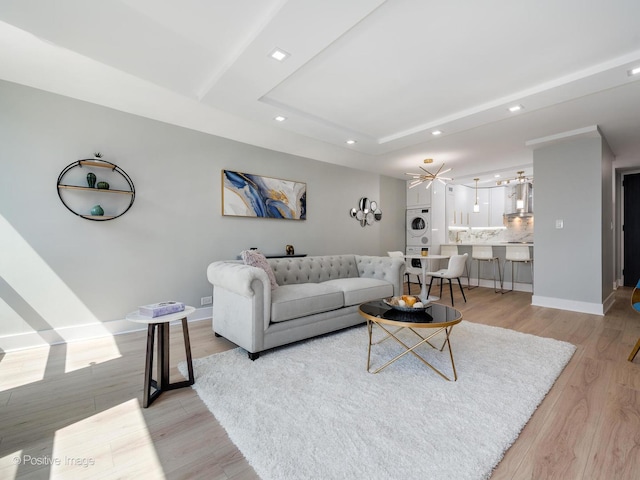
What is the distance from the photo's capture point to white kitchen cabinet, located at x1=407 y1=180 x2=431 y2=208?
22.4 ft

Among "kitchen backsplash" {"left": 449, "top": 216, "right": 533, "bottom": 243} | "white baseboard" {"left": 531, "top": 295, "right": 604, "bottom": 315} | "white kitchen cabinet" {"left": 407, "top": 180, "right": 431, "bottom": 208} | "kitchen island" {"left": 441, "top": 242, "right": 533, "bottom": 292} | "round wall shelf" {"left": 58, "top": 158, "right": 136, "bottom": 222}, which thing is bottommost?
"white baseboard" {"left": 531, "top": 295, "right": 604, "bottom": 315}

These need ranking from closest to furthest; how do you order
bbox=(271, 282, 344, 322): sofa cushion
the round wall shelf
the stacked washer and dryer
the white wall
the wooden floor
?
the wooden floor → bbox=(271, 282, 344, 322): sofa cushion → the white wall → the round wall shelf → the stacked washer and dryer

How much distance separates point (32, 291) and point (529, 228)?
29.5 feet

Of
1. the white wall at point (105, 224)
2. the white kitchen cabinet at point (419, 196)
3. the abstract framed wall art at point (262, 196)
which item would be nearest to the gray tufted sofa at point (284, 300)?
the white wall at point (105, 224)

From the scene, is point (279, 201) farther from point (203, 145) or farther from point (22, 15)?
point (22, 15)

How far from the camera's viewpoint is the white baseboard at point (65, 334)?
8.98ft

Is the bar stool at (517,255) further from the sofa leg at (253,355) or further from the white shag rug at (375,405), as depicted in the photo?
the sofa leg at (253,355)

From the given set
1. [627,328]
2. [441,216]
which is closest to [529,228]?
[441,216]

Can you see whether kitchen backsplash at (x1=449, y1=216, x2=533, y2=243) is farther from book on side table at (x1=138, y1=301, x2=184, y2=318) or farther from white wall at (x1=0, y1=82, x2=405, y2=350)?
book on side table at (x1=138, y1=301, x2=184, y2=318)

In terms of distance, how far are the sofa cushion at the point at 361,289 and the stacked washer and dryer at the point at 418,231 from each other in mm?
3260

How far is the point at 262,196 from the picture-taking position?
4.49 meters

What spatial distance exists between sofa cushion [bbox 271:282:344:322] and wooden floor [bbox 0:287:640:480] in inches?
30.1

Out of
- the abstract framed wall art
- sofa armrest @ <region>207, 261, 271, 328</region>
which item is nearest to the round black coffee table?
sofa armrest @ <region>207, 261, 271, 328</region>

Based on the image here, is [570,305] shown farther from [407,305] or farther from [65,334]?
[65,334]
